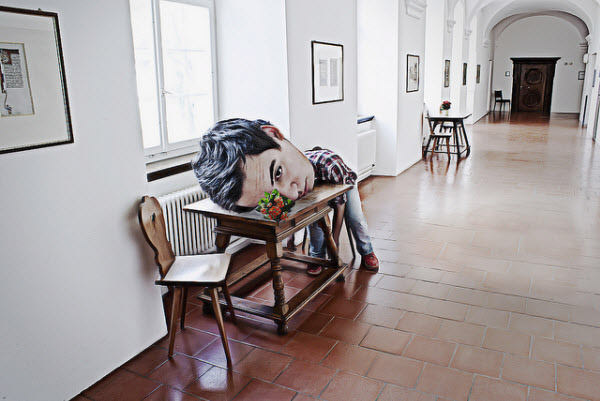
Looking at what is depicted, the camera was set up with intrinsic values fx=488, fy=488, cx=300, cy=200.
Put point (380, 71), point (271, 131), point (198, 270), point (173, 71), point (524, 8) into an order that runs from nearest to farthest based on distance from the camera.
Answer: point (198, 270)
point (271, 131)
point (173, 71)
point (380, 71)
point (524, 8)

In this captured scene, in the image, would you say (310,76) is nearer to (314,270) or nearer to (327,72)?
(327,72)

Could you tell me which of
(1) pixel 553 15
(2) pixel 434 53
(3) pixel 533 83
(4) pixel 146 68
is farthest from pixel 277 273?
(1) pixel 553 15

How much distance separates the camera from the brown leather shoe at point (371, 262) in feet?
13.9

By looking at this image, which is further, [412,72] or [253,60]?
→ [412,72]

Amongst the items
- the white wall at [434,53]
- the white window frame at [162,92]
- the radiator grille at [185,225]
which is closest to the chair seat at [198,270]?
the radiator grille at [185,225]

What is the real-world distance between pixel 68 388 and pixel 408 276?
104 inches

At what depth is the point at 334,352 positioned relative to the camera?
3.02 metres

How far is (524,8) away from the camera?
18234mm

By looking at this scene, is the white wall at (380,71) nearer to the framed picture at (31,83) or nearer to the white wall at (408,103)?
the white wall at (408,103)

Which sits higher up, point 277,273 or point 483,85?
point 483,85

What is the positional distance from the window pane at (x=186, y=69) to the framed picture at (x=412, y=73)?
14.8 feet

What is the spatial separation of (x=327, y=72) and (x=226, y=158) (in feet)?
7.74

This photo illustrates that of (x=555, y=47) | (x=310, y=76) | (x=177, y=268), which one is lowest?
(x=177, y=268)

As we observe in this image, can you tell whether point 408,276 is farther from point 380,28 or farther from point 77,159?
point 380,28
